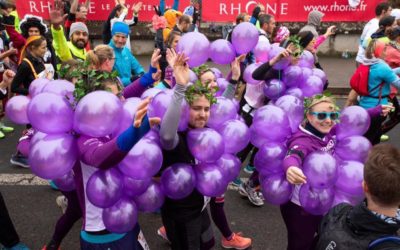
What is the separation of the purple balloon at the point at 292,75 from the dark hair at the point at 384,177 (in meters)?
2.20

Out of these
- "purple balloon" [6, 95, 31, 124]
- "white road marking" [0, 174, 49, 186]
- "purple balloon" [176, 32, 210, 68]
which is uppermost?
"purple balloon" [176, 32, 210, 68]

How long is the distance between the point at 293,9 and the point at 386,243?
1069 cm

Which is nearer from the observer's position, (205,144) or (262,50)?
(205,144)

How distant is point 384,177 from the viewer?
177 cm

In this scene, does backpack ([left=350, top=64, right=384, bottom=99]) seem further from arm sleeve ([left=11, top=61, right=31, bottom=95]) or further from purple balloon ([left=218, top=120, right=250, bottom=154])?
arm sleeve ([left=11, top=61, right=31, bottom=95])

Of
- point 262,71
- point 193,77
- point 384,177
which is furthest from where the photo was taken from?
point 262,71

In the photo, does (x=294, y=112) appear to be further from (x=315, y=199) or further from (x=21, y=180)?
(x=21, y=180)

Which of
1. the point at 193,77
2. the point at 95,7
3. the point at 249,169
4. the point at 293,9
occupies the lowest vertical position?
the point at 249,169

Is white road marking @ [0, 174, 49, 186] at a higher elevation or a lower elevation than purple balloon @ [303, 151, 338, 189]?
lower

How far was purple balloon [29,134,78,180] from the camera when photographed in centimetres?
216

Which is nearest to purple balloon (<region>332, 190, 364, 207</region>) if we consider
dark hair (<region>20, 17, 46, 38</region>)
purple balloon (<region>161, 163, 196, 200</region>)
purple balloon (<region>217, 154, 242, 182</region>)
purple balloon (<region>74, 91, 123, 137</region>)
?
purple balloon (<region>217, 154, 242, 182</region>)

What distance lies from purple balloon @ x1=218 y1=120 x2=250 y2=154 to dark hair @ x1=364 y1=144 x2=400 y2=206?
47.0 inches

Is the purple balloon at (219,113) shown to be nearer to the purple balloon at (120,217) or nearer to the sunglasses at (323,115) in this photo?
the sunglasses at (323,115)

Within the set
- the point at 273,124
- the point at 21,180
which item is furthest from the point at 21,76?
the point at 273,124
